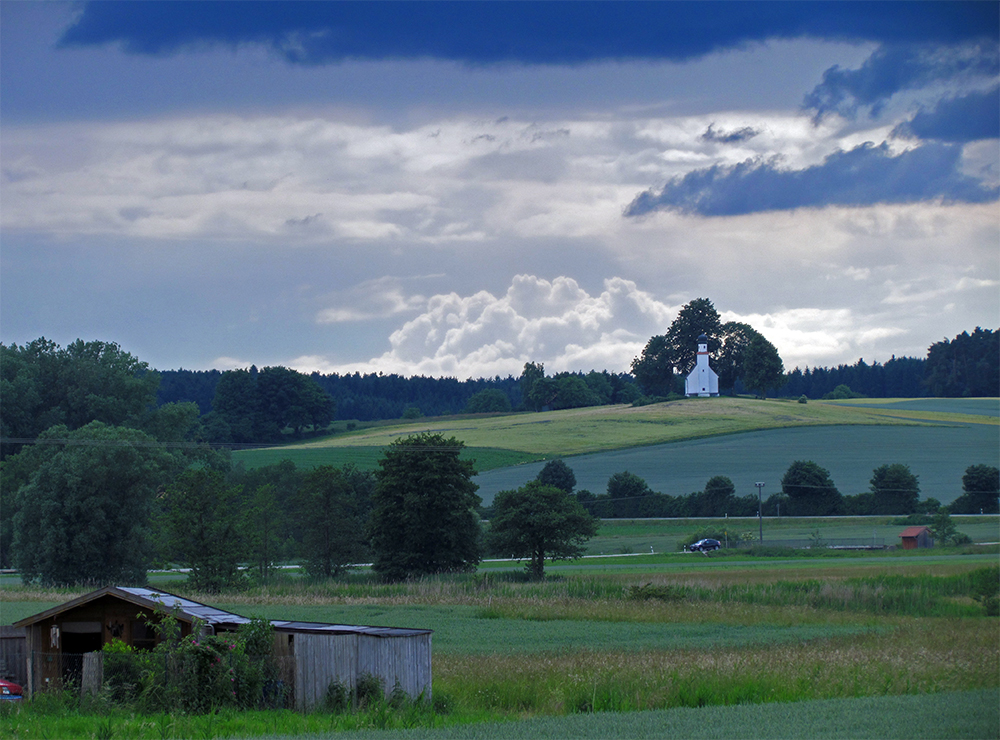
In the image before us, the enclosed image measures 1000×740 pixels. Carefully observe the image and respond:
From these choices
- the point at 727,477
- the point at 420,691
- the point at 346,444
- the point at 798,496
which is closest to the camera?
the point at 420,691

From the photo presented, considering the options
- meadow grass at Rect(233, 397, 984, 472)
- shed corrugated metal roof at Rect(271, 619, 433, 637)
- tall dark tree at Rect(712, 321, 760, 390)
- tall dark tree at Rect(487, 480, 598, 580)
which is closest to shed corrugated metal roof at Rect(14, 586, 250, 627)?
shed corrugated metal roof at Rect(271, 619, 433, 637)

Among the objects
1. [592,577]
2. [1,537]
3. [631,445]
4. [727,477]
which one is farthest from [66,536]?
[631,445]

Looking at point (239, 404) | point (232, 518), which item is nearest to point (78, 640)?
point (232, 518)

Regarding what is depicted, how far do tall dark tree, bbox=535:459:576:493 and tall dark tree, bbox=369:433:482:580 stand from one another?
25817 millimetres

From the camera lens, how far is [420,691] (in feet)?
65.7

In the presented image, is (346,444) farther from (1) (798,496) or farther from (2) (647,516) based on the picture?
(1) (798,496)

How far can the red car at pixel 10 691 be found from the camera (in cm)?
2058

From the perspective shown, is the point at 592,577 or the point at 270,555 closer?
the point at 592,577

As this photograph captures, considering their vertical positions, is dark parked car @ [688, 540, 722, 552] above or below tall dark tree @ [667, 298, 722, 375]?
below

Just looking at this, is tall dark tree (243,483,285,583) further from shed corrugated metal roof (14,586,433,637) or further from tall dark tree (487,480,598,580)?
shed corrugated metal roof (14,586,433,637)

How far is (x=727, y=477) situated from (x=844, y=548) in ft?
75.9

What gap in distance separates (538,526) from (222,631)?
123 feet

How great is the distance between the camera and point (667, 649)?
28438 mm

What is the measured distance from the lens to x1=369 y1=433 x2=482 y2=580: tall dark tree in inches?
2271
